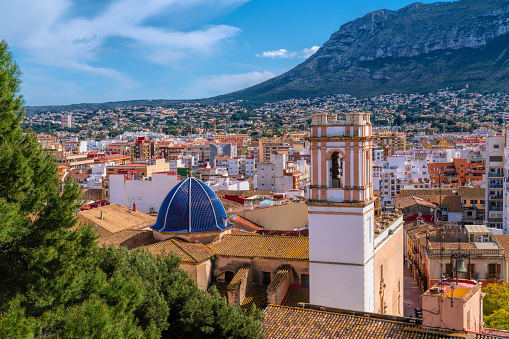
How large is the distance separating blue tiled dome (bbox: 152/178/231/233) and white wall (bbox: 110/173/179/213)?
16.5 meters

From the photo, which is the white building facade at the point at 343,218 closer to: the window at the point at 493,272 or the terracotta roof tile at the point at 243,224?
the terracotta roof tile at the point at 243,224

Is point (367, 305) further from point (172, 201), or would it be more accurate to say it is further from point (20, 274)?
point (20, 274)

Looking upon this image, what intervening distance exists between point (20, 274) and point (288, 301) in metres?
11.2

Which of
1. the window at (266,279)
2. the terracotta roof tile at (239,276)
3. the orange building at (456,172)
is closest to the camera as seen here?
the terracotta roof tile at (239,276)

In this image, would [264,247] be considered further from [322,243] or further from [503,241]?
[503,241]

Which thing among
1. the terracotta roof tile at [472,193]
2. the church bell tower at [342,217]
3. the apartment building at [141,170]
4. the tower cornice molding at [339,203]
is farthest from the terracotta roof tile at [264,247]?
the terracotta roof tile at [472,193]

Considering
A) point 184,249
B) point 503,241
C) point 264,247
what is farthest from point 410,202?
point 184,249

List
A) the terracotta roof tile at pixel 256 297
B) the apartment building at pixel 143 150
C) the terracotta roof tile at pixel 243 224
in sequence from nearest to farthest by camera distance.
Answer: the terracotta roof tile at pixel 256 297
the terracotta roof tile at pixel 243 224
the apartment building at pixel 143 150

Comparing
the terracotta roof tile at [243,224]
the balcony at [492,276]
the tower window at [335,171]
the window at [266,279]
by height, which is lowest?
the balcony at [492,276]

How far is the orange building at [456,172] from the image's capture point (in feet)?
258

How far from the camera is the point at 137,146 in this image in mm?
135875

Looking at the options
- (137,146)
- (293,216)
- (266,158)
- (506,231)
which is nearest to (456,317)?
(293,216)

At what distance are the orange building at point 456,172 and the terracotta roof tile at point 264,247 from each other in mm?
60259

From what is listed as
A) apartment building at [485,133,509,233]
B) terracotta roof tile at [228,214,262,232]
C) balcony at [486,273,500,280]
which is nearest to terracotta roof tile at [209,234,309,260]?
terracotta roof tile at [228,214,262,232]
